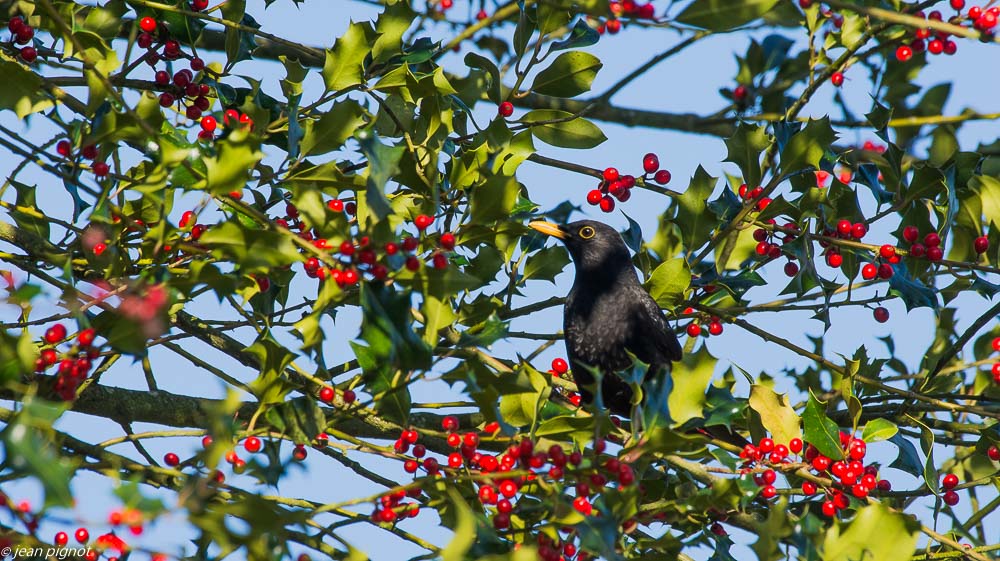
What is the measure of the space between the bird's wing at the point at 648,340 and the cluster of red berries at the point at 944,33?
1.69 m

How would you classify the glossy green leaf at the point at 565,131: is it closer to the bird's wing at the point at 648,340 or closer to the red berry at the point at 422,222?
the red berry at the point at 422,222

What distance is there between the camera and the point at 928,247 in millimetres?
4008

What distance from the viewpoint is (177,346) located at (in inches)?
146

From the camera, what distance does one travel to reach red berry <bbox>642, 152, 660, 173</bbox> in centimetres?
435

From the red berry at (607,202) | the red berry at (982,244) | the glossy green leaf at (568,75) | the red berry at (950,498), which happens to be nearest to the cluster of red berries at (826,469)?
the red berry at (950,498)

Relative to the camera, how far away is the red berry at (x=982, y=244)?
4.12m

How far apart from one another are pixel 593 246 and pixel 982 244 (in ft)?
7.53

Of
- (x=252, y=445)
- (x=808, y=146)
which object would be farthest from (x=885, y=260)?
(x=252, y=445)

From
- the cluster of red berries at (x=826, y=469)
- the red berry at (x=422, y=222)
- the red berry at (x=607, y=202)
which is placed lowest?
the cluster of red berries at (x=826, y=469)

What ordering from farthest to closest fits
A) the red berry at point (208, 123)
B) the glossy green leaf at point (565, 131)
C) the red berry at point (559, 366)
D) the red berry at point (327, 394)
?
the red berry at point (559, 366), the glossy green leaf at point (565, 131), the red berry at point (208, 123), the red berry at point (327, 394)

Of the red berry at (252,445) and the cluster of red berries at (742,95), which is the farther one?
the cluster of red berries at (742,95)

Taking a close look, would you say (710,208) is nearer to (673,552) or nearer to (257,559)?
(673,552)

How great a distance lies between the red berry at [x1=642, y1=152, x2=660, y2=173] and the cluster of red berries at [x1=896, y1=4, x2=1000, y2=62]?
1.10 m

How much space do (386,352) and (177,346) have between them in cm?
122
